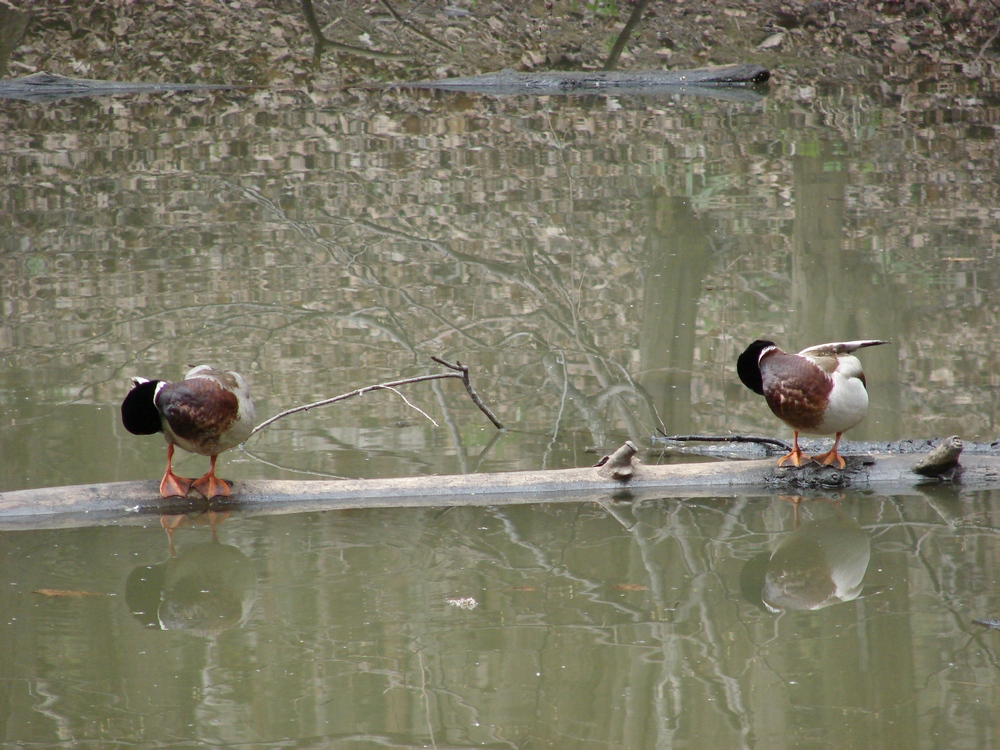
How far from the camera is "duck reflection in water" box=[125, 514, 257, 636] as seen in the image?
382cm

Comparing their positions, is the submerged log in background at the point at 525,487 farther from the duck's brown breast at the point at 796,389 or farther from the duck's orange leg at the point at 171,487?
the duck's brown breast at the point at 796,389

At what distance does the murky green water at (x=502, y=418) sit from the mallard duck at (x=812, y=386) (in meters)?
0.37

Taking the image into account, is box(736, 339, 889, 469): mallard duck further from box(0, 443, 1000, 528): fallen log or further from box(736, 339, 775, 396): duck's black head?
box(0, 443, 1000, 528): fallen log

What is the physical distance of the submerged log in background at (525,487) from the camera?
441 centimetres

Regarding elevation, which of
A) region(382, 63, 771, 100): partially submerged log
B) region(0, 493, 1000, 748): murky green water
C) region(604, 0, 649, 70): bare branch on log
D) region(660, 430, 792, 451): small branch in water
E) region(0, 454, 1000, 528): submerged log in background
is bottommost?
region(0, 493, 1000, 748): murky green water

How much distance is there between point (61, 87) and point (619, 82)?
27.0 ft

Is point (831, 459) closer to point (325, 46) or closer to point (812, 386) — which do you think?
point (812, 386)

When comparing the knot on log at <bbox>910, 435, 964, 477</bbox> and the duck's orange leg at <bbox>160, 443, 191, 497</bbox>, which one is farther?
the duck's orange leg at <bbox>160, 443, 191, 497</bbox>

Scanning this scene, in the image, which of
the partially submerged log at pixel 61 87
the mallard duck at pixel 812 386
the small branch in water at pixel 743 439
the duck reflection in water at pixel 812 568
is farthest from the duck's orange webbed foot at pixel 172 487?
the partially submerged log at pixel 61 87

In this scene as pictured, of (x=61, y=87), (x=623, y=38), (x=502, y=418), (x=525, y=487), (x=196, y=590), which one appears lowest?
(x=196, y=590)

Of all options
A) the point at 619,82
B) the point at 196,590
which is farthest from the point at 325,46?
the point at 196,590

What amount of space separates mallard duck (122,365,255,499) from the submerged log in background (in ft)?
0.27

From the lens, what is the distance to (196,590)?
4.07m

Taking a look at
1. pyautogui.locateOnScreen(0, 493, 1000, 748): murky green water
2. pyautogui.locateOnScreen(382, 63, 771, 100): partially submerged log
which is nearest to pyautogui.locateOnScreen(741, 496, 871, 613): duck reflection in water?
pyautogui.locateOnScreen(0, 493, 1000, 748): murky green water
